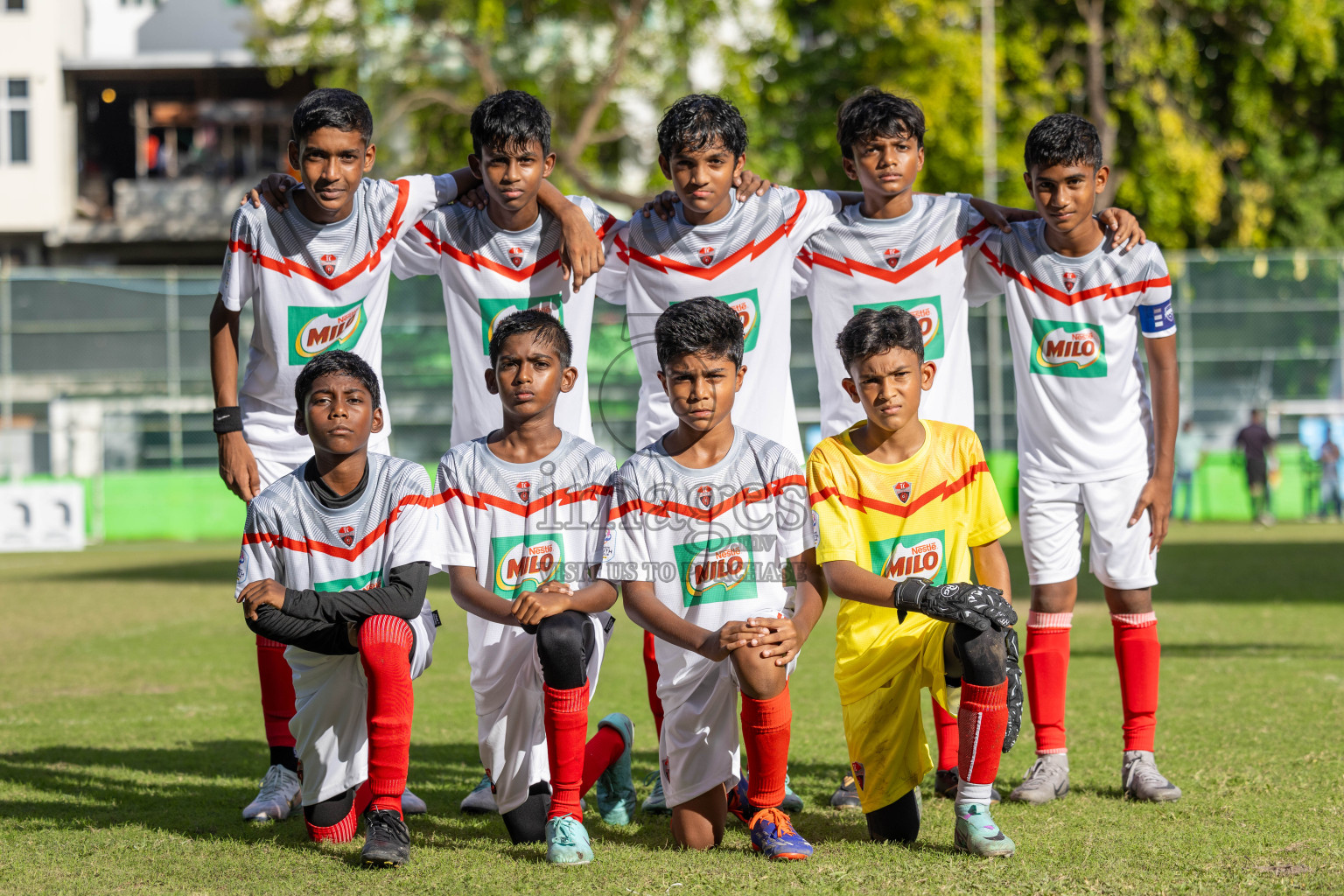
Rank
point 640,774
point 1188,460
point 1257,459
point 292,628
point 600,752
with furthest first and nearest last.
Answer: point 1188,460, point 1257,459, point 640,774, point 600,752, point 292,628

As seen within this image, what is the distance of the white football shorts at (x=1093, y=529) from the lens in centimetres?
459

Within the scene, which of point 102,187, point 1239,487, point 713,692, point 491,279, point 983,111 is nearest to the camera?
point 713,692

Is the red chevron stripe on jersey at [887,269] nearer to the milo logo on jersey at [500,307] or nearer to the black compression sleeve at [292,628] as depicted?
the milo logo on jersey at [500,307]

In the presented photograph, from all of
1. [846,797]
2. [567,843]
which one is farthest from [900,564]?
[567,843]

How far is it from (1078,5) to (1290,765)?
2129cm

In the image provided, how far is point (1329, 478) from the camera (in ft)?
65.6

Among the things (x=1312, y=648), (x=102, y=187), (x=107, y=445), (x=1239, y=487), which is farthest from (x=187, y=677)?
(x=102, y=187)

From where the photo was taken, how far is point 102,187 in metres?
33.6

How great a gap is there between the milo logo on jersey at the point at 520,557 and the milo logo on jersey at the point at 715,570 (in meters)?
0.40

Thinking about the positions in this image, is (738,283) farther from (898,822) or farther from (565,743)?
(898,822)

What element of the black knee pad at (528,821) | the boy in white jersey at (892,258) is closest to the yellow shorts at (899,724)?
the boy in white jersey at (892,258)

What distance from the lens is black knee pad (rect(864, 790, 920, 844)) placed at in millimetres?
3824

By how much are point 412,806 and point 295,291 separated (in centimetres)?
179

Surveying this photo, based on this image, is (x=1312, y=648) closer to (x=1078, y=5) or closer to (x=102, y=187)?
(x=1078, y=5)
